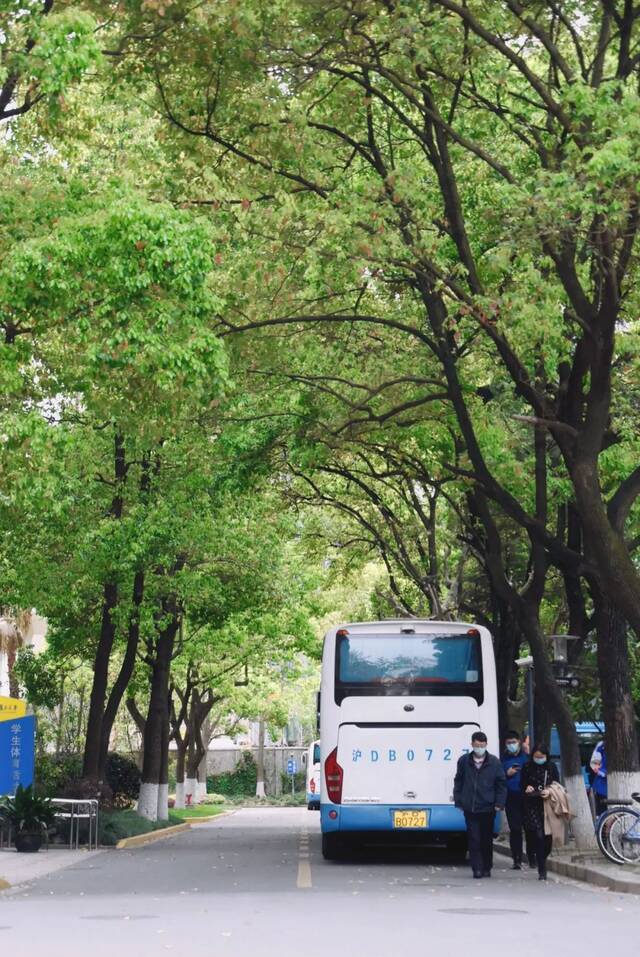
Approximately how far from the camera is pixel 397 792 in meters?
20.3

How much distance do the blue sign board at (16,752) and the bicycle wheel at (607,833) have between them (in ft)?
38.5

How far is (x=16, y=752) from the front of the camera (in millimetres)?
27656

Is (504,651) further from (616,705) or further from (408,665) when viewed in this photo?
(408,665)

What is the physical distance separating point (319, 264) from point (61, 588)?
45.6ft

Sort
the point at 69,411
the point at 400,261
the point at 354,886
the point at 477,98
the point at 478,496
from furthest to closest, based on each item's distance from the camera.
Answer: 1. the point at 69,411
2. the point at 478,496
3. the point at 477,98
4. the point at 400,261
5. the point at 354,886

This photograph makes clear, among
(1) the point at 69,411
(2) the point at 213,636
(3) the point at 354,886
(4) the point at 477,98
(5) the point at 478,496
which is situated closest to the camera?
(3) the point at 354,886

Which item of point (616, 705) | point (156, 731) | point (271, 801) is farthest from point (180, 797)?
point (616, 705)

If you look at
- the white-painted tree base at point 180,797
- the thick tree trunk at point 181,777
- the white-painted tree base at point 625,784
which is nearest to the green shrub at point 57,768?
the white-painted tree base at point 625,784

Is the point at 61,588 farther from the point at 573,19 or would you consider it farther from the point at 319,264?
the point at 573,19

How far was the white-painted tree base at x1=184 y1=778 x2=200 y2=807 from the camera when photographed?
6177 cm

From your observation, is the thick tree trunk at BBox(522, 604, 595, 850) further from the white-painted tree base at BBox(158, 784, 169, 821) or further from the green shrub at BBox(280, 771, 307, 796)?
the green shrub at BBox(280, 771, 307, 796)

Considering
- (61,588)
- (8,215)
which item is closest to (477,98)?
(8,215)

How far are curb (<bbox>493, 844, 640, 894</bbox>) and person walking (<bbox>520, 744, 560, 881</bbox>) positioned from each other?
1.44ft

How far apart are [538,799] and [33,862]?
8.47 metres
